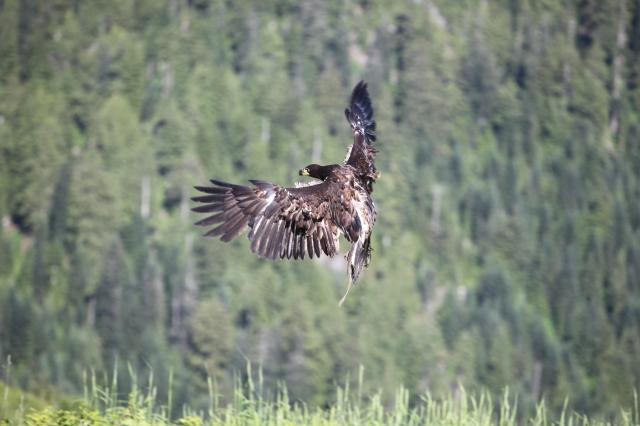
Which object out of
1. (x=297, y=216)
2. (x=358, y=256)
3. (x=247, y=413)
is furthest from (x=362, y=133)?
(x=247, y=413)

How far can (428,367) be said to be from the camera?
5827 inches

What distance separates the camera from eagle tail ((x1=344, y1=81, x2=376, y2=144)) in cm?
1566

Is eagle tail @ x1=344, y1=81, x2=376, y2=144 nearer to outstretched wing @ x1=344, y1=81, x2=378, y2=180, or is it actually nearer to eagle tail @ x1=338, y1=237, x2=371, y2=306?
outstretched wing @ x1=344, y1=81, x2=378, y2=180

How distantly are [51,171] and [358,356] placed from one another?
63075 mm

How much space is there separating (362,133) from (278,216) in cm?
315

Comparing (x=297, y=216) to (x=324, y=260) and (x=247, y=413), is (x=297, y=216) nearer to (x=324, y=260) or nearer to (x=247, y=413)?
(x=247, y=413)

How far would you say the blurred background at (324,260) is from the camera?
475ft

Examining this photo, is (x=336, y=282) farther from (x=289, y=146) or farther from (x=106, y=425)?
(x=106, y=425)

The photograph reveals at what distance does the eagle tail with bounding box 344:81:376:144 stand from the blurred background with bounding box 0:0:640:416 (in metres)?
102

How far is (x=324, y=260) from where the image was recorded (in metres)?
155


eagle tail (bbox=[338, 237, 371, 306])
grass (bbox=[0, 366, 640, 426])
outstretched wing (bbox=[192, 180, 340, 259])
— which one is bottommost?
grass (bbox=[0, 366, 640, 426])

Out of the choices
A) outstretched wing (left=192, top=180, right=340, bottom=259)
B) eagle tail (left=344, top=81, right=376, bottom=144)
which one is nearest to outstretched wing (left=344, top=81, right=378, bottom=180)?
eagle tail (left=344, top=81, right=376, bottom=144)

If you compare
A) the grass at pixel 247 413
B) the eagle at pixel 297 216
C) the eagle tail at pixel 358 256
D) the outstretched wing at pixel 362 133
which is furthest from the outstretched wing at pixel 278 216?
the grass at pixel 247 413

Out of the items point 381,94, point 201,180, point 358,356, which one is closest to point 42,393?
point 358,356
